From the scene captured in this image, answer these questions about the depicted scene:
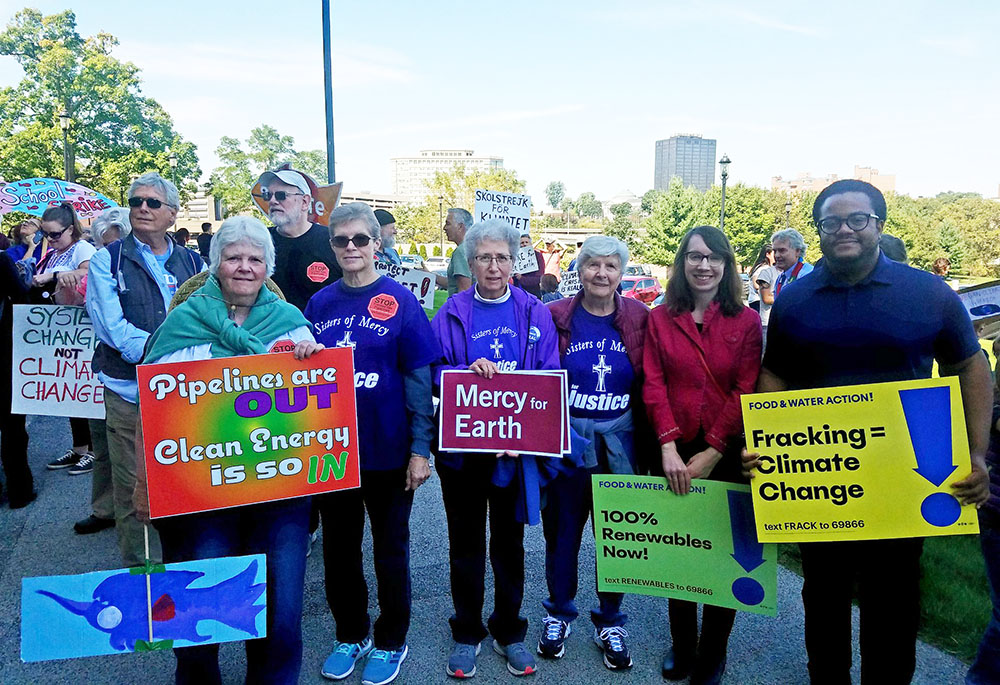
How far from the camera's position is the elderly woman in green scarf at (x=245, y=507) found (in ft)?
8.15

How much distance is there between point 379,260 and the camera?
6.70m

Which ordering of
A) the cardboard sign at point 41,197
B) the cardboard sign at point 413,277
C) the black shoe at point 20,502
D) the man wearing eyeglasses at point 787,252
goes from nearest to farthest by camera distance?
the black shoe at point 20,502 → the cardboard sign at point 413,277 → the man wearing eyeglasses at point 787,252 → the cardboard sign at point 41,197

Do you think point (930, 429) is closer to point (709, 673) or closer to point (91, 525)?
point (709, 673)

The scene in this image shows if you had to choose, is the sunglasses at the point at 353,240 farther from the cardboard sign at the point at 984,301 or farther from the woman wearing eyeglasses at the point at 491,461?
the cardboard sign at the point at 984,301

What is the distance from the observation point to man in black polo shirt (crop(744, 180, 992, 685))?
2.45m

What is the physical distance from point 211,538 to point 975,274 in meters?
51.7

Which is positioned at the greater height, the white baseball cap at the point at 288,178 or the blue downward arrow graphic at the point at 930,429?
the white baseball cap at the point at 288,178

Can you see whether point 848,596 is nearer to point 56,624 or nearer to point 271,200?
point 56,624

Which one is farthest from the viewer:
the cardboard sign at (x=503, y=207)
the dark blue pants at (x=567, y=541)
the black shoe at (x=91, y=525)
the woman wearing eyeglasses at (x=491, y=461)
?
the cardboard sign at (x=503, y=207)

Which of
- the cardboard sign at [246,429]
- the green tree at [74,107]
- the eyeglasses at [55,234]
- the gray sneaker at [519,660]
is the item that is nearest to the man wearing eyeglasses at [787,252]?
the gray sneaker at [519,660]

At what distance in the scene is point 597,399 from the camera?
124 inches

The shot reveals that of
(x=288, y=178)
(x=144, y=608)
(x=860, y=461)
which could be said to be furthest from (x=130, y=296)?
(x=860, y=461)

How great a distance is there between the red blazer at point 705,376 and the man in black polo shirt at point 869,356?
18 centimetres

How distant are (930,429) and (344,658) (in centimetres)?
277
